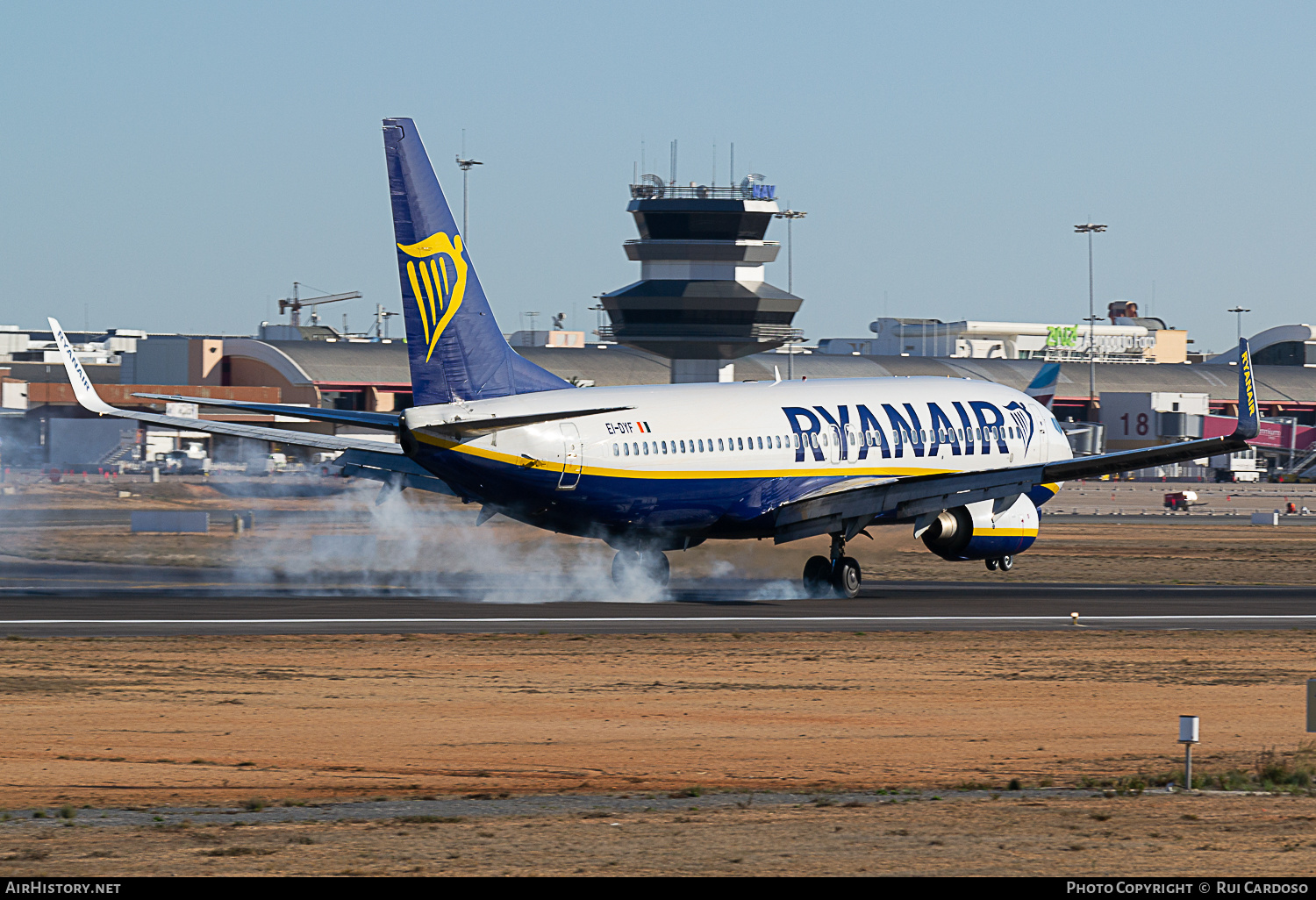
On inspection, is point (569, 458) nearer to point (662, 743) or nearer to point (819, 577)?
point (819, 577)

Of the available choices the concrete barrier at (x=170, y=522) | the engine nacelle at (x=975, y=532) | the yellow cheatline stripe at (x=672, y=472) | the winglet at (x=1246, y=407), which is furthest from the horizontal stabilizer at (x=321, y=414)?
the concrete barrier at (x=170, y=522)

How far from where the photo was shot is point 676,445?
129 ft

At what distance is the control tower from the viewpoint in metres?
111

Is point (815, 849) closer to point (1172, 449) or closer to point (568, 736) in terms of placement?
point (568, 736)

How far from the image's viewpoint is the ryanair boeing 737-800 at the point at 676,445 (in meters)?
34.9

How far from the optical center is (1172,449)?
1554 inches

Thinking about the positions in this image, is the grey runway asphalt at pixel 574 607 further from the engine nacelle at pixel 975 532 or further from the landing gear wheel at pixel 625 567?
the engine nacelle at pixel 975 532

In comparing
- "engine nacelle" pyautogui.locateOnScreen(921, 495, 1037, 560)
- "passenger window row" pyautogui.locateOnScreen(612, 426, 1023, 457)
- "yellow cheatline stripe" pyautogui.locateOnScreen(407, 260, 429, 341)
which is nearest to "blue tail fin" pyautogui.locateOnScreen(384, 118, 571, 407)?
"yellow cheatline stripe" pyautogui.locateOnScreen(407, 260, 429, 341)

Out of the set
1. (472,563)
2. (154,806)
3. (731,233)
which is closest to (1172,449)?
(472,563)

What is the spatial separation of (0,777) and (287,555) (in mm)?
35445

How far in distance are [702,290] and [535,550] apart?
63.3 meters

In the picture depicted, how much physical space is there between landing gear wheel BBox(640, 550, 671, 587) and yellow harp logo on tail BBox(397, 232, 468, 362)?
9877 mm

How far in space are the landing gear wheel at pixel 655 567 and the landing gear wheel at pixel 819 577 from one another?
150 inches

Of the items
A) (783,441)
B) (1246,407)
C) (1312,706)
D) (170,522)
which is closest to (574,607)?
(783,441)
